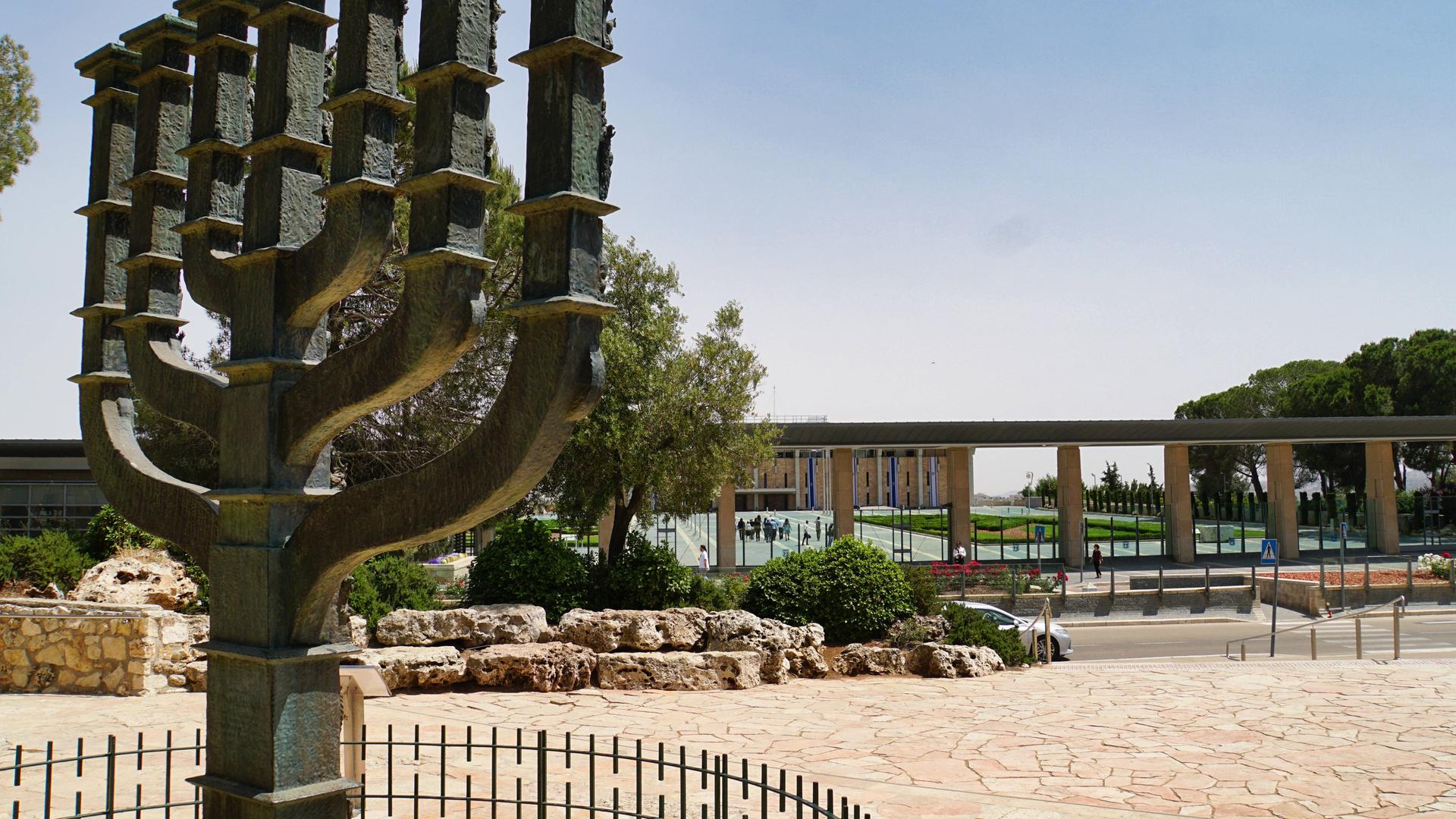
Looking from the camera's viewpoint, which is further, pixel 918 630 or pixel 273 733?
pixel 918 630

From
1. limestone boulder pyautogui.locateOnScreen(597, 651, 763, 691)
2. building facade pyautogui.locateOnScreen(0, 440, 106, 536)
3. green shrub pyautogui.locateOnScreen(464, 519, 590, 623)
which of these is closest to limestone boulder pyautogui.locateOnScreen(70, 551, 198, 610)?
green shrub pyautogui.locateOnScreen(464, 519, 590, 623)

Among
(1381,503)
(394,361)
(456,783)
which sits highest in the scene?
(394,361)

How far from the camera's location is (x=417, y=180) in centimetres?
346

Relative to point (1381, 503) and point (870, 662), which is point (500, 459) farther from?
point (1381, 503)

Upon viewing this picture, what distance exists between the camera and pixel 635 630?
12.3 meters

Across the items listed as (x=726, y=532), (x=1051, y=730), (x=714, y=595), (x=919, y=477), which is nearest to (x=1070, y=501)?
(x=726, y=532)

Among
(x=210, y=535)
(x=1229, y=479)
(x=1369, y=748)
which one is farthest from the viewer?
(x=1229, y=479)

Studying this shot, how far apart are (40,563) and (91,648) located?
5.03 meters

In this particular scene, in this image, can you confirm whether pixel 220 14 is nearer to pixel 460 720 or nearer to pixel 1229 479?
pixel 460 720

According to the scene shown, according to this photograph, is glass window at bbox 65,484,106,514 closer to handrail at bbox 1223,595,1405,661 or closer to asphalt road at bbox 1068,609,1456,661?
asphalt road at bbox 1068,609,1456,661

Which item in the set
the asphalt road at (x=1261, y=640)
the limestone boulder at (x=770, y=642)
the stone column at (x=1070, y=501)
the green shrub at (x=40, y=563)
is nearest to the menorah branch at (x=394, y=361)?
the limestone boulder at (x=770, y=642)

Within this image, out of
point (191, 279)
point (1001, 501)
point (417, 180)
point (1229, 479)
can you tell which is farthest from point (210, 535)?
point (1001, 501)

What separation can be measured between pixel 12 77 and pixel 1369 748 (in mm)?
24345

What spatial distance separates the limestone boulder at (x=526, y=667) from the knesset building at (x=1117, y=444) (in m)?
18.7
